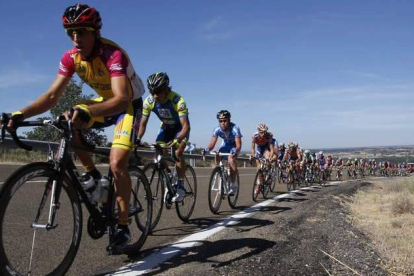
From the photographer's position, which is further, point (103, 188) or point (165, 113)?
point (165, 113)

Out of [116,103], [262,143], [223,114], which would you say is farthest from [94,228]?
[262,143]

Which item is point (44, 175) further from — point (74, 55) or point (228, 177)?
point (228, 177)

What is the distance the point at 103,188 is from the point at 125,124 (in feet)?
2.19

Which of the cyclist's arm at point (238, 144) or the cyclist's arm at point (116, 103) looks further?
the cyclist's arm at point (238, 144)

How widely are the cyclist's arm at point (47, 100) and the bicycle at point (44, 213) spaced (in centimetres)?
36

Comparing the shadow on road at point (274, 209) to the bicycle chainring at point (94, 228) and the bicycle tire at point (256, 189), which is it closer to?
the bicycle tire at point (256, 189)

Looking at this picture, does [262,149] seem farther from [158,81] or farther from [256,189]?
[158,81]

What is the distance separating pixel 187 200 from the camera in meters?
6.77

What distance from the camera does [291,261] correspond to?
3914 mm

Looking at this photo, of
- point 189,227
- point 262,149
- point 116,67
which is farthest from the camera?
point 262,149

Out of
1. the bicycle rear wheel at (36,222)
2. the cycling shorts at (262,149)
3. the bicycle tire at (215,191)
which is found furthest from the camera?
the cycling shorts at (262,149)

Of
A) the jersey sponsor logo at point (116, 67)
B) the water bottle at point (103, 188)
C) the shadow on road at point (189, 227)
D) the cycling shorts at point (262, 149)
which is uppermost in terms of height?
the jersey sponsor logo at point (116, 67)

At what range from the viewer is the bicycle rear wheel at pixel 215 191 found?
766 cm

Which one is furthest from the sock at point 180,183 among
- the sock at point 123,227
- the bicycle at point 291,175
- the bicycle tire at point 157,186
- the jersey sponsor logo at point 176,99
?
the bicycle at point 291,175
